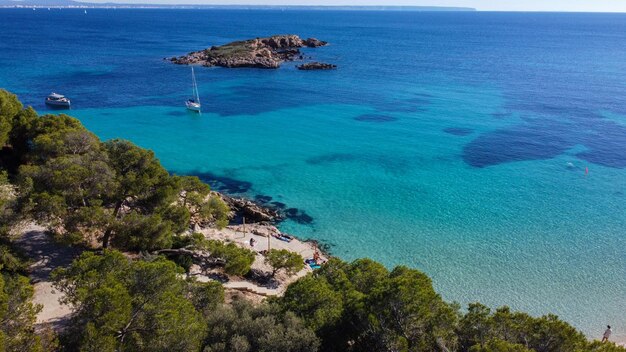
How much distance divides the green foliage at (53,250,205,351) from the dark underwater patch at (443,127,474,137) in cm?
4384

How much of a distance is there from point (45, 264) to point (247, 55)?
271 ft

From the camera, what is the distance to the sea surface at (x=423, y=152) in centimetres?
2867

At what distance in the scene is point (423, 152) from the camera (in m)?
47.4

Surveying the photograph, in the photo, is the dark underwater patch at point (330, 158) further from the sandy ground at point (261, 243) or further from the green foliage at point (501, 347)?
the green foliage at point (501, 347)

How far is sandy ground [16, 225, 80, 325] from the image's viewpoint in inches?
778

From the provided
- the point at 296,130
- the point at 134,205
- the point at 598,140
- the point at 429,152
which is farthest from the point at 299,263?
the point at 598,140

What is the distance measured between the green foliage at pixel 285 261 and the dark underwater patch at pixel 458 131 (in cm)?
3410

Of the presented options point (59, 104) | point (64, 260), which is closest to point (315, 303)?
point (64, 260)

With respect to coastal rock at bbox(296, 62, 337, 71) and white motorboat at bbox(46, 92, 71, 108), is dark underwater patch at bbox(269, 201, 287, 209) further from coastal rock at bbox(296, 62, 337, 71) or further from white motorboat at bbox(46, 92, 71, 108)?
coastal rock at bbox(296, 62, 337, 71)

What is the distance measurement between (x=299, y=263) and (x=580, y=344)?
14.8 metres

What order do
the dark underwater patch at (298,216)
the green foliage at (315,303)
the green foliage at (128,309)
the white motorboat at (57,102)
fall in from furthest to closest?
the white motorboat at (57,102) → the dark underwater patch at (298,216) → the green foliage at (315,303) → the green foliage at (128,309)

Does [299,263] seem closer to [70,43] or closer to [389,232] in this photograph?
[389,232]

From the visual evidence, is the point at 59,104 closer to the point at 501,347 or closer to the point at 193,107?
the point at 193,107

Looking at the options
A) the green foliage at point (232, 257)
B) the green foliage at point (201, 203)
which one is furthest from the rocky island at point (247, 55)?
the green foliage at point (232, 257)
